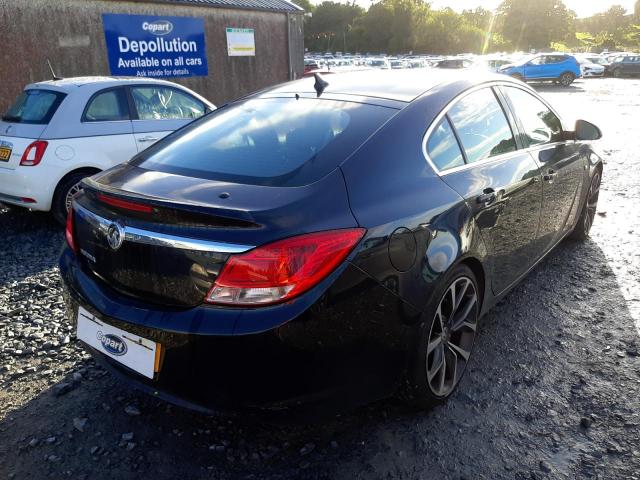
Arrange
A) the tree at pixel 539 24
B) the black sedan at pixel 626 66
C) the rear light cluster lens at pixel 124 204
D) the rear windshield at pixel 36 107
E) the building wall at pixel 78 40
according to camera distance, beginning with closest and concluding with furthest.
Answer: the rear light cluster lens at pixel 124 204 → the rear windshield at pixel 36 107 → the building wall at pixel 78 40 → the black sedan at pixel 626 66 → the tree at pixel 539 24

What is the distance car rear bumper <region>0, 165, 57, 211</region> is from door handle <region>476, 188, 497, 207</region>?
4.34 meters

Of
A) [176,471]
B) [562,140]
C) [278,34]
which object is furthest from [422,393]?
[278,34]

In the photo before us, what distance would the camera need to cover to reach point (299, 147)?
239cm

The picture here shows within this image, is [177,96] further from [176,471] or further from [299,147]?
[176,471]

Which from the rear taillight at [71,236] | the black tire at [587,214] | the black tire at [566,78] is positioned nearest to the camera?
the rear taillight at [71,236]

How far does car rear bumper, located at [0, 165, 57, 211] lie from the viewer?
5.18 metres

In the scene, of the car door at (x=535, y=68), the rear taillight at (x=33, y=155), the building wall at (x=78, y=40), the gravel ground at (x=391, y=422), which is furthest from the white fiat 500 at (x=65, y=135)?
the car door at (x=535, y=68)

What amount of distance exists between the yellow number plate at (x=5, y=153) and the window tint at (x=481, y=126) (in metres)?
4.53

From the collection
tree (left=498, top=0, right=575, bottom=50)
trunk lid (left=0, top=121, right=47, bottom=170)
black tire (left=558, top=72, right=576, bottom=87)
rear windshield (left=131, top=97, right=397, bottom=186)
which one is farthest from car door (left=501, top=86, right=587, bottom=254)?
tree (left=498, top=0, right=575, bottom=50)

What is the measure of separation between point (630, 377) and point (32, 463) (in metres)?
2.96

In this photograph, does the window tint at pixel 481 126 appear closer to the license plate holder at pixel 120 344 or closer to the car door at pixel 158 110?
the license plate holder at pixel 120 344

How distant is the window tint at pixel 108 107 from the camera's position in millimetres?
5551

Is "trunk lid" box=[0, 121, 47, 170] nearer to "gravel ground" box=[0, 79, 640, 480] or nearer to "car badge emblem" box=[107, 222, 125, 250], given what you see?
"gravel ground" box=[0, 79, 640, 480]

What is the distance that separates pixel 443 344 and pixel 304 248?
42.7 inches
